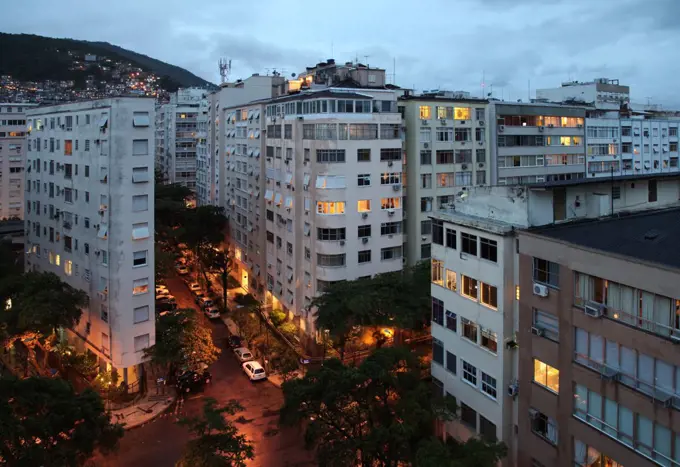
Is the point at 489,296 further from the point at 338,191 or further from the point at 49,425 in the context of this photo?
the point at 338,191

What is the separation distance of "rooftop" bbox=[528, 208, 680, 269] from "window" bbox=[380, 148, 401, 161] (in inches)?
860

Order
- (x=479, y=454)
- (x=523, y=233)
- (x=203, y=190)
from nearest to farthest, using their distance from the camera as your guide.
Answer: (x=479, y=454) → (x=523, y=233) → (x=203, y=190)

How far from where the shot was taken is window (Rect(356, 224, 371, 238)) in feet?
144

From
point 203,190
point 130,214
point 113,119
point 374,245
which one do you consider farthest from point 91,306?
point 203,190

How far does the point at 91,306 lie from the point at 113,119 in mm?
12816

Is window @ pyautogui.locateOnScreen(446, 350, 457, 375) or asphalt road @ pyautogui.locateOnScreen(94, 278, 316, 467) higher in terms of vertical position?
window @ pyautogui.locateOnScreen(446, 350, 457, 375)

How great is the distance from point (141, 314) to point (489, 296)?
23458 millimetres

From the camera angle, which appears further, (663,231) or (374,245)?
(374,245)

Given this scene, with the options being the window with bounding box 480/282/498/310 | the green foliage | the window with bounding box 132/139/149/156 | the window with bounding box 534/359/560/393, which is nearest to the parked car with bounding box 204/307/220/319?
the green foliage

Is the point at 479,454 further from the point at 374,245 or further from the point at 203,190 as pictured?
the point at 203,190

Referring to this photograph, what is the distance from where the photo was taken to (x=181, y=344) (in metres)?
35.9

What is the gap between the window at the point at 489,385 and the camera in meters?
24.5

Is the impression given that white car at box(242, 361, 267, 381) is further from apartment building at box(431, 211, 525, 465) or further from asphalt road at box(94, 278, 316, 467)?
apartment building at box(431, 211, 525, 465)

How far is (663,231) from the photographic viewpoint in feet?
67.8
